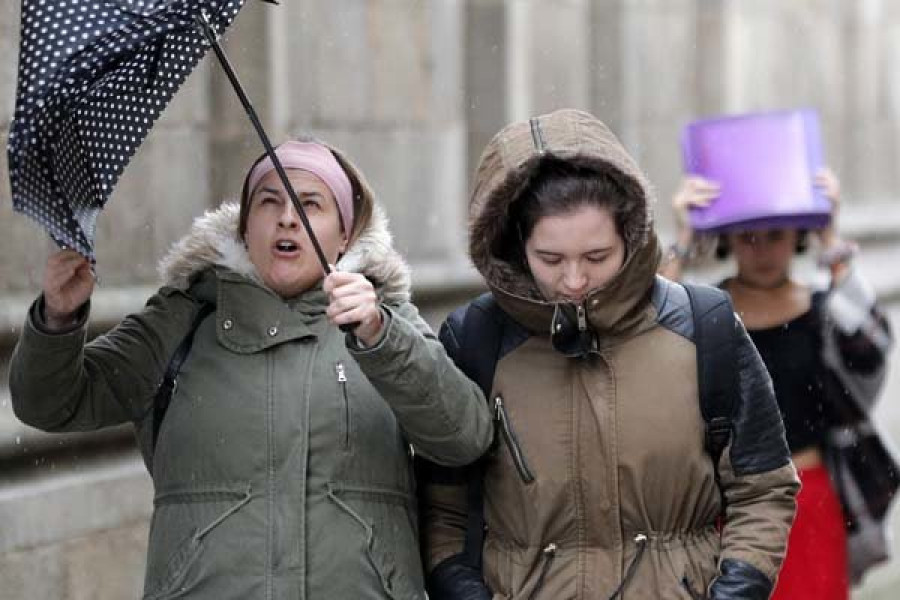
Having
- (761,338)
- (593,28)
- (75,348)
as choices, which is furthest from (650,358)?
(593,28)

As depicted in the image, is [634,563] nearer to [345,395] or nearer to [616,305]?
[616,305]

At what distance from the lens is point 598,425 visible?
14.1 ft

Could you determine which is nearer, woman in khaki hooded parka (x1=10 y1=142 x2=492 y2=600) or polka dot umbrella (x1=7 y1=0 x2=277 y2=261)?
polka dot umbrella (x1=7 y1=0 x2=277 y2=261)

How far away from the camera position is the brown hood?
14.2 ft

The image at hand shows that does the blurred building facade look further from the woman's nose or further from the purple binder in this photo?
the woman's nose

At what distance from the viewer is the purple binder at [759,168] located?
21.3 ft

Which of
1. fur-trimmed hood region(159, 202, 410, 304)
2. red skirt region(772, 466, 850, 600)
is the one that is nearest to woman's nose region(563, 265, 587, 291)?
fur-trimmed hood region(159, 202, 410, 304)

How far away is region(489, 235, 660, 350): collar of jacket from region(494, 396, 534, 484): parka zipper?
19 centimetres

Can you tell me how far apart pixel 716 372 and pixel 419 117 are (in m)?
4.62

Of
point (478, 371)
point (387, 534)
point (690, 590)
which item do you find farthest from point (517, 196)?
point (690, 590)

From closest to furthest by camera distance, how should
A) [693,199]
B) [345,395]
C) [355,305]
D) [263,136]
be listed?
[355,305] < [263,136] < [345,395] < [693,199]

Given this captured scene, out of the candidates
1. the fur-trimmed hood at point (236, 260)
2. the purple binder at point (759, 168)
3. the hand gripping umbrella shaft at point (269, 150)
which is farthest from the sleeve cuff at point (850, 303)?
the hand gripping umbrella shaft at point (269, 150)

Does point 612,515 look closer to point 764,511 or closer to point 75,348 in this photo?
point 764,511

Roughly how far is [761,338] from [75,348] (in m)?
2.69
